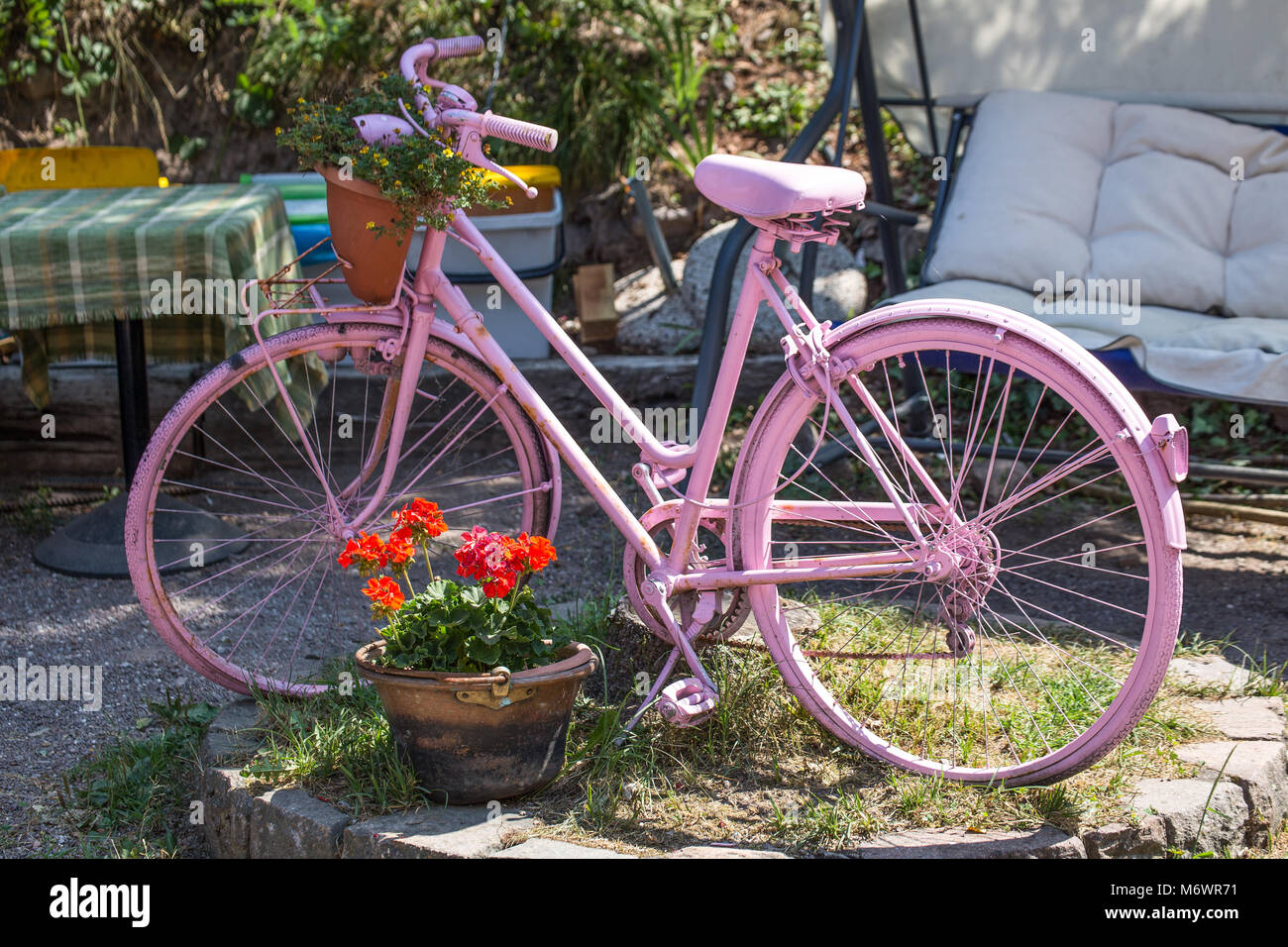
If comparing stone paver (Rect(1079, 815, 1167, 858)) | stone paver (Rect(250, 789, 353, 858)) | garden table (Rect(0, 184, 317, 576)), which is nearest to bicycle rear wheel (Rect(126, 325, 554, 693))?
garden table (Rect(0, 184, 317, 576))

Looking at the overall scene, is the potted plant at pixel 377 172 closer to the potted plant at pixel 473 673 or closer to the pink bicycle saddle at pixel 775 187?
the pink bicycle saddle at pixel 775 187

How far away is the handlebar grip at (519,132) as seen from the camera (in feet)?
7.55

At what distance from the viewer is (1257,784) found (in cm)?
230

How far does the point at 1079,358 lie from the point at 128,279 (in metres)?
2.45

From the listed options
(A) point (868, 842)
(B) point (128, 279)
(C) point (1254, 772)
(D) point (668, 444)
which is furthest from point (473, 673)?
(B) point (128, 279)

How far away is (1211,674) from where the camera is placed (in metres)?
2.79

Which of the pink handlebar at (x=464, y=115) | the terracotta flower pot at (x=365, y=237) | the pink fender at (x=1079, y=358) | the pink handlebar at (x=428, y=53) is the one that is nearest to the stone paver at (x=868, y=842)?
the pink fender at (x=1079, y=358)

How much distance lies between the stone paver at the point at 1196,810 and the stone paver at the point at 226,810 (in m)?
1.58

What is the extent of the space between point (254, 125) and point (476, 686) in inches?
185

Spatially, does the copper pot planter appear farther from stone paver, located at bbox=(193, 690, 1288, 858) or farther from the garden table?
the garden table

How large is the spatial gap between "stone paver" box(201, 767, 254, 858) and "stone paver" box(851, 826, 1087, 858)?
1.09m

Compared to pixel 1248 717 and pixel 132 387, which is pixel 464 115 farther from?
pixel 1248 717

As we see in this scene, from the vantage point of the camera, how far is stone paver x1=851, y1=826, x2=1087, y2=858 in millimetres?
2016
